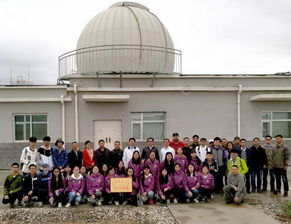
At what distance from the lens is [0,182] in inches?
355

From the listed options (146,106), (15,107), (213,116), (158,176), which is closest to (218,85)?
(213,116)

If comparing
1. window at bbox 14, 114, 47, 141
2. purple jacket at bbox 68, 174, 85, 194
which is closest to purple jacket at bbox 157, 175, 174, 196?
purple jacket at bbox 68, 174, 85, 194

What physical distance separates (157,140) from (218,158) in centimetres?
416

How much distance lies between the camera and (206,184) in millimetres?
6777

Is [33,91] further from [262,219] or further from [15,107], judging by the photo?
[262,219]

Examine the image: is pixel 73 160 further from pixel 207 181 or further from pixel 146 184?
pixel 207 181

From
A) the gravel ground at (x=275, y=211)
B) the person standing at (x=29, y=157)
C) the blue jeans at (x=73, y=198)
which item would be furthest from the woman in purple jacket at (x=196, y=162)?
the person standing at (x=29, y=157)

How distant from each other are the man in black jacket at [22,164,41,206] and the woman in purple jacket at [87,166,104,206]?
112 cm

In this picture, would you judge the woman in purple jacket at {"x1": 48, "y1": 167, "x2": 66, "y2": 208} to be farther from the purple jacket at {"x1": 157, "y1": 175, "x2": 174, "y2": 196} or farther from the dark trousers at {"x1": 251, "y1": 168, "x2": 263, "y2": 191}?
the dark trousers at {"x1": 251, "y1": 168, "x2": 263, "y2": 191}

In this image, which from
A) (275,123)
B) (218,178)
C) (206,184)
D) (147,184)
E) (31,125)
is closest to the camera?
(147,184)

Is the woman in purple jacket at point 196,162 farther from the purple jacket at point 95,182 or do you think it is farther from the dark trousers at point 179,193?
the purple jacket at point 95,182

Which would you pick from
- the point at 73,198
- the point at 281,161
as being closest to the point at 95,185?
the point at 73,198

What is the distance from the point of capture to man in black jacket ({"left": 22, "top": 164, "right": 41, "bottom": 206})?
648cm

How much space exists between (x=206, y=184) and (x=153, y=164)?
1294 mm
